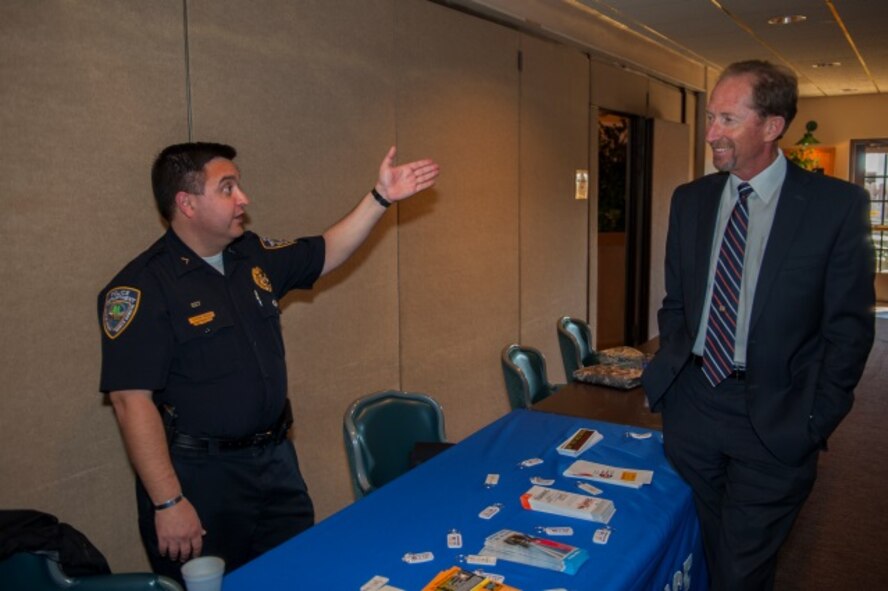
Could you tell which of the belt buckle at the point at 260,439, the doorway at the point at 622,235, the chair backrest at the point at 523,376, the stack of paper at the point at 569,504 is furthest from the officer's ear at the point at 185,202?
the doorway at the point at 622,235

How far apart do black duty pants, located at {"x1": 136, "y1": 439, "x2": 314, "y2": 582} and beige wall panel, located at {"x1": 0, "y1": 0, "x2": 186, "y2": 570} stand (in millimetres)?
655

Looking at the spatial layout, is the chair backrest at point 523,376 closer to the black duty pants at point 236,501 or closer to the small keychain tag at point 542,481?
the small keychain tag at point 542,481

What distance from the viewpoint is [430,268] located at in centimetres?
487

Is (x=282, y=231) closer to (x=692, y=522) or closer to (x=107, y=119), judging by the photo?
(x=107, y=119)

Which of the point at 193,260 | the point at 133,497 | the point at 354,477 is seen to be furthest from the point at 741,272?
the point at 133,497

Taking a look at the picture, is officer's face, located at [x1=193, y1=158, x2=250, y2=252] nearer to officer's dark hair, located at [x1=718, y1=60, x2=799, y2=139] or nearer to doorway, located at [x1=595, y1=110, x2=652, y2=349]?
officer's dark hair, located at [x1=718, y1=60, x2=799, y2=139]

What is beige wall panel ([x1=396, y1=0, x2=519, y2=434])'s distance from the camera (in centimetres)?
468

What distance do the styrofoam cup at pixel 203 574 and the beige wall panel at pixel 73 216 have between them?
163 centimetres

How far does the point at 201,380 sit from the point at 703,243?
5.43ft

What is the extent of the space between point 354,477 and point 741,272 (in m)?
1.55

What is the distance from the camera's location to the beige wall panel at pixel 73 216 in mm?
2652

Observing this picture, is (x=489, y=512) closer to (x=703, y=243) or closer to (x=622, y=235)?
(x=703, y=243)

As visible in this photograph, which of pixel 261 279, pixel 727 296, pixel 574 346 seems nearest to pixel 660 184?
pixel 574 346

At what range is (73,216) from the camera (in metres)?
2.83
